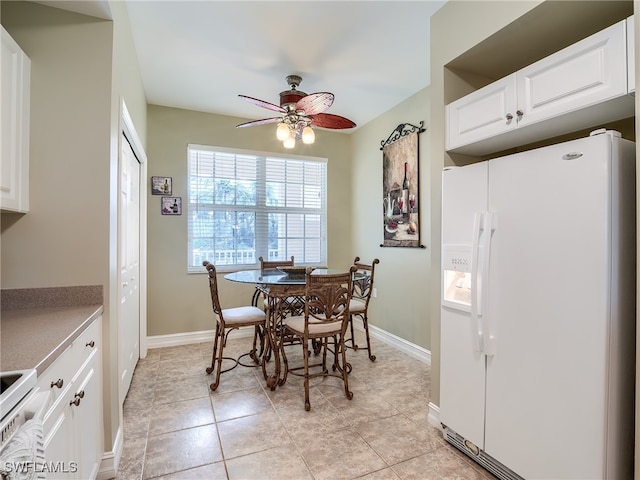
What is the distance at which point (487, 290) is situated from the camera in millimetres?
1676

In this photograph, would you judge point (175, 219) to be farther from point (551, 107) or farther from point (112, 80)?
point (551, 107)

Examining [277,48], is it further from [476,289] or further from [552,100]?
[476,289]

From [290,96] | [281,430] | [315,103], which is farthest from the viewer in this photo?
[290,96]

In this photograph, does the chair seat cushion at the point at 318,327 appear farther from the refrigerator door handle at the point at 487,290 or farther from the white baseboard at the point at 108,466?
the white baseboard at the point at 108,466

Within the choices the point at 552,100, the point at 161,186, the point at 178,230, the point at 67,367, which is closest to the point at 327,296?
the point at 67,367

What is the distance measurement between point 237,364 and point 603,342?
2.86 meters

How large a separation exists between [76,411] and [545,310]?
2057 mm

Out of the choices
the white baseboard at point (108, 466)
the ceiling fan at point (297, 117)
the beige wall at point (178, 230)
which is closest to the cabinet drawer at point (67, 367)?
the white baseboard at point (108, 466)

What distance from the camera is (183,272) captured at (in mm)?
3848

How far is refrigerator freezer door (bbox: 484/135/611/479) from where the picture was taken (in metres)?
1.29

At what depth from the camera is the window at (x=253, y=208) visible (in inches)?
156

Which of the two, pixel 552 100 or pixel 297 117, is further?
pixel 297 117

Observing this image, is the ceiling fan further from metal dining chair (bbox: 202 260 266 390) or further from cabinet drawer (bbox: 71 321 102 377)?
cabinet drawer (bbox: 71 321 102 377)

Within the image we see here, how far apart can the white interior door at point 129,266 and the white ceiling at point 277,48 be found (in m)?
0.85
